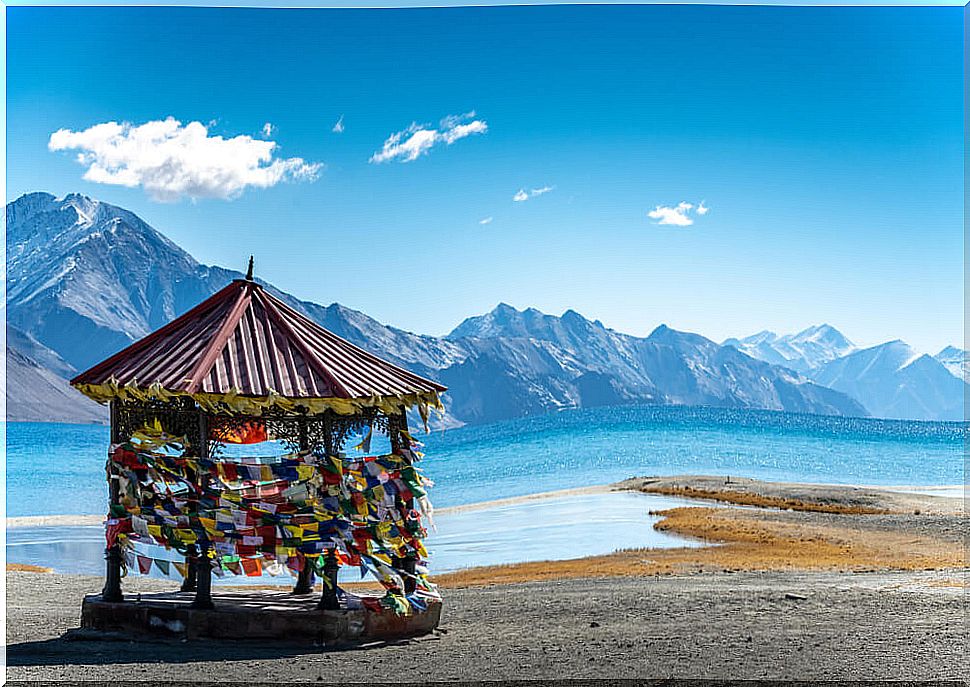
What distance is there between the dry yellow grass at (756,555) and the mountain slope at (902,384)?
395 feet

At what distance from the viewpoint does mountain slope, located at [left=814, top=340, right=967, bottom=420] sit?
140488mm

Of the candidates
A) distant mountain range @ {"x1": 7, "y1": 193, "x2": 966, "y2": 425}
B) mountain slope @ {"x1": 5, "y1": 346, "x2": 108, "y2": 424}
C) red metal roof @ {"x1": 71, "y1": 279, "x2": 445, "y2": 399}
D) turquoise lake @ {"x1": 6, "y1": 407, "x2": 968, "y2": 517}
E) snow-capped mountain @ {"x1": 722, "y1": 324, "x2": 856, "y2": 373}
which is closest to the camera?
red metal roof @ {"x1": 71, "y1": 279, "x2": 445, "y2": 399}

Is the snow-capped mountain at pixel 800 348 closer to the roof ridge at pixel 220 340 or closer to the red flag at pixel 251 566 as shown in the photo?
the roof ridge at pixel 220 340

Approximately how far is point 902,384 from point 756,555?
135572 mm

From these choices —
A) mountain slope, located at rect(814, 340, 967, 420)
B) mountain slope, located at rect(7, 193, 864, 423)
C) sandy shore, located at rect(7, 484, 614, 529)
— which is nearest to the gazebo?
sandy shore, located at rect(7, 484, 614, 529)

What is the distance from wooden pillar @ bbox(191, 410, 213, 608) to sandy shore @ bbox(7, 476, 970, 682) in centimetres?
34

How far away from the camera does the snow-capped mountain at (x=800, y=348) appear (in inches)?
5300

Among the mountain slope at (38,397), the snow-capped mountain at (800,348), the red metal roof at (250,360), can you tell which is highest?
the snow-capped mountain at (800,348)

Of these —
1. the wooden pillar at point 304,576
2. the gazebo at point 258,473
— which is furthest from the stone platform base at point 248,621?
the wooden pillar at point 304,576

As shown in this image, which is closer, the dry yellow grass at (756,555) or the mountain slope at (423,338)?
the dry yellow grass at (756,555)

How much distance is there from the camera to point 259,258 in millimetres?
74625

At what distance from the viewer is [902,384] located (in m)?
143

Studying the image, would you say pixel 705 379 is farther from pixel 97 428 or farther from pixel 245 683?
pixel 245 683

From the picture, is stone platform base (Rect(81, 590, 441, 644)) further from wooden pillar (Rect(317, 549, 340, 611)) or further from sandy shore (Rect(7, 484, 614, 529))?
sandy shore (Rect(7, 484, 614, 529))
